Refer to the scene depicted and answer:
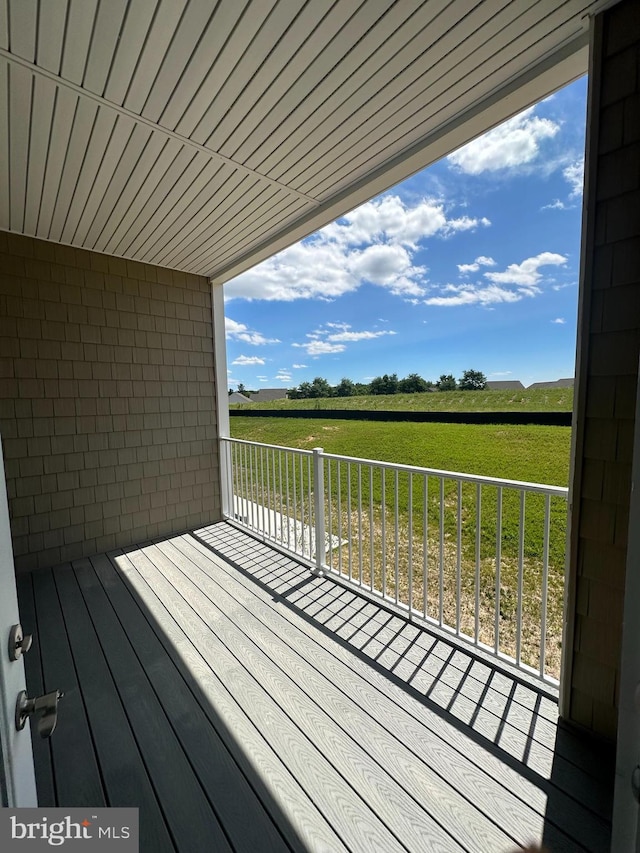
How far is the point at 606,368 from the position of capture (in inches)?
56.2

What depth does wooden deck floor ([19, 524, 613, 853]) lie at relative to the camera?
1.26 m

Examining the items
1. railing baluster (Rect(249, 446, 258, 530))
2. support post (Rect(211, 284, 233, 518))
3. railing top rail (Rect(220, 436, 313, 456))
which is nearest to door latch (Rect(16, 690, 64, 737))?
railing top rail (Rect(220, 436, 313, 456))

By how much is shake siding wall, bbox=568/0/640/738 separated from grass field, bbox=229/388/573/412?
4312 mm

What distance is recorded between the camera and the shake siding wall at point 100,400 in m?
3.13

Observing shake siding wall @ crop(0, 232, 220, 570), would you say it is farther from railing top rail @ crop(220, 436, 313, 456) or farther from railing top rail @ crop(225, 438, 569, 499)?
railing top rail @ crop(225, 438, 569, 499)

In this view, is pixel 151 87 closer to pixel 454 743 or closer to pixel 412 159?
pixel 412 159

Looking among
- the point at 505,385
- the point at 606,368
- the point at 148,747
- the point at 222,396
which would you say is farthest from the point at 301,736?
the point at 505,385

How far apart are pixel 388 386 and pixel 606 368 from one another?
9.79 metres

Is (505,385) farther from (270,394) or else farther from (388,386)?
(270,394)

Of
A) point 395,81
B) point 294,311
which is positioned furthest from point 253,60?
point 294,311

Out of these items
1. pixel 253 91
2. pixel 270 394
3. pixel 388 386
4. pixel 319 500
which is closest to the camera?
pixel 253 91

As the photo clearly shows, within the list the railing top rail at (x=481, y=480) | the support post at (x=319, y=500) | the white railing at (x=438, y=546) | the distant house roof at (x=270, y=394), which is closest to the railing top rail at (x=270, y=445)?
the white railing at (x=438, y=546)

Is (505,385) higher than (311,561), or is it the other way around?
(505,385)

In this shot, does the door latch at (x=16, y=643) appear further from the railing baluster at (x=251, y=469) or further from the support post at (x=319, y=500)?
the railing baluster at (x=251, y=469)
